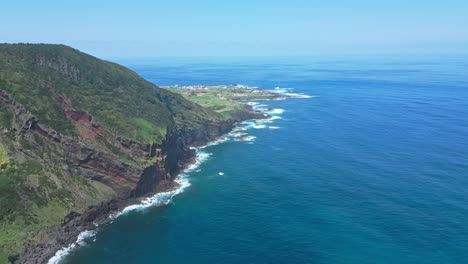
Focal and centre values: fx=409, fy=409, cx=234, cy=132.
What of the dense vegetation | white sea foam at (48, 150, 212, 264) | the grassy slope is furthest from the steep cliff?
white sea foam at (48, 150, 212, 264)

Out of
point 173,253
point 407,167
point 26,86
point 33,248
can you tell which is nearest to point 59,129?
point 26,86

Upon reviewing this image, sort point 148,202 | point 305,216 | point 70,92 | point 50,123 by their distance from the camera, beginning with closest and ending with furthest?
1. point 305,216
2. point 148,202
3. point 50,123
4. point 70,92

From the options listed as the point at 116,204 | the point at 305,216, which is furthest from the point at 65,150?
the point at 305,216

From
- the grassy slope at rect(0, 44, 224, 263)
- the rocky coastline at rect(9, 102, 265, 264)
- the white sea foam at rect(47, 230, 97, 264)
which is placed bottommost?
the white sea foam at rect(47, 230, 97, 264)

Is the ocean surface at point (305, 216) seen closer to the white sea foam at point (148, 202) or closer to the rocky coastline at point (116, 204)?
the white sea foam at point (148, 202)

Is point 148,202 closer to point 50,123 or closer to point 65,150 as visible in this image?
point 65,150

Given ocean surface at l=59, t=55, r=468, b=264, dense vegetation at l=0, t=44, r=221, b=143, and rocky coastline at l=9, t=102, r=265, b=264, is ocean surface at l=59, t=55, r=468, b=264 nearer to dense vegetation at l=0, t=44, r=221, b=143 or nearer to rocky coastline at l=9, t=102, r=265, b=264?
rocky coastline at l=9, t=102, r=265, b=264
